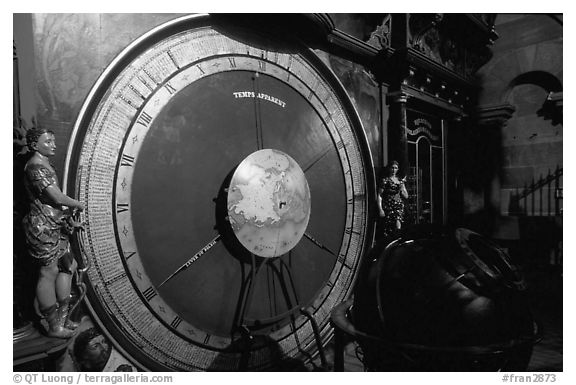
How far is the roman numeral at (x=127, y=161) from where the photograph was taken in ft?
7.49

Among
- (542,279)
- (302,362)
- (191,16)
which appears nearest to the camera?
(191,16)

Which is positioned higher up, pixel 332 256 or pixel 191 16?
pixel 191 16

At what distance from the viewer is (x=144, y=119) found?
7.79 feet

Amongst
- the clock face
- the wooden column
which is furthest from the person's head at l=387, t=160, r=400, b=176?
the clock face

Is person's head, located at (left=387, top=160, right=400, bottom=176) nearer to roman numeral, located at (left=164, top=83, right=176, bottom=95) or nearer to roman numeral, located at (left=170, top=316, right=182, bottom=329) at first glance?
roman numeral, located at (left=164, top=83, right=176, bottom=95)

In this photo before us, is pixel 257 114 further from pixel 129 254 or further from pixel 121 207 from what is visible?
pixel 129 254

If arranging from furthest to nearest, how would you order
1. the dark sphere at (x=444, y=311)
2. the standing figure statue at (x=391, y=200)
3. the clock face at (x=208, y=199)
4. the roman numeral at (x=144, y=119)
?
the standing figure statue at (x=391, y=200)
the roman numeral at (x=144, y=119)
the clock face at (x=208, y=199)
the dark sphere at (x=444, y=311)

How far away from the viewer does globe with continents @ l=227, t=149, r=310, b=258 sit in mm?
2703

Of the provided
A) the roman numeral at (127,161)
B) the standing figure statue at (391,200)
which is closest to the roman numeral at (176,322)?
the roman numeral at (127,161)

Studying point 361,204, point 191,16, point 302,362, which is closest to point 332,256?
point 361,204

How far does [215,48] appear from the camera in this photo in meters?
2.71

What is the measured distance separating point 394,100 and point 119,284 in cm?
327

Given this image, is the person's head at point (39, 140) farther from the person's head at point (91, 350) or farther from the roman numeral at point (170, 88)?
the person's head at point (91, 350)

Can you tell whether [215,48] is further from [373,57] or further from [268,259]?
[373,57]
